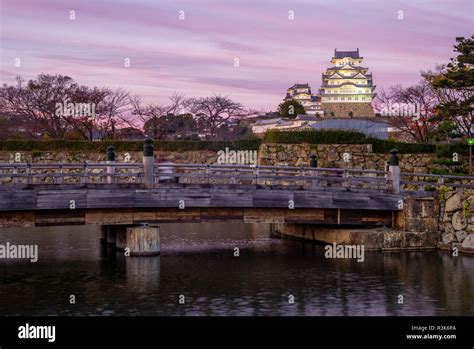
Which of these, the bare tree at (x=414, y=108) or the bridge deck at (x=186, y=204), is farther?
the bare tree at (x=414, y=108)

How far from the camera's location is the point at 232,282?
80.6 ft

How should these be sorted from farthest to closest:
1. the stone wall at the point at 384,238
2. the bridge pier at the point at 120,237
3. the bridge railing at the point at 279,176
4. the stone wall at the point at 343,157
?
the stone wall at the point at 343,157, the stone wall at the point at 384,238, the bridge pier at the point at 120,237, the bridge railing at the point at 279,176

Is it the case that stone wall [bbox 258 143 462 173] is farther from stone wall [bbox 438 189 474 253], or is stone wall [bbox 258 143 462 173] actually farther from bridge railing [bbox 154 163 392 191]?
stone wall [bbox 438 189 474 253]

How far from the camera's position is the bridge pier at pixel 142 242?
95.8 feet

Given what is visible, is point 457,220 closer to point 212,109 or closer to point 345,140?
point 345,140

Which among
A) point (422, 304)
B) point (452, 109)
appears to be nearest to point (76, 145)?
point (452, 109)

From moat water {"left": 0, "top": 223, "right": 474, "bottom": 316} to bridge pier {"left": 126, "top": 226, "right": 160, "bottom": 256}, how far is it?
52 cm

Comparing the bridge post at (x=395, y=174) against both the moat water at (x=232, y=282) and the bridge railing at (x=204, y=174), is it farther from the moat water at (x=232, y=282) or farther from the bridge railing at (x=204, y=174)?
the moat water at (x=232, y=282)

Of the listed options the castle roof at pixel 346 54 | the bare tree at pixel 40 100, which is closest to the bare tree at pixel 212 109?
the bare tree at pixel 40 100

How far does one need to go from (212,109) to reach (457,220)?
43528 millimetres

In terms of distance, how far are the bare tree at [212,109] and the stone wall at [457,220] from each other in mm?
40593

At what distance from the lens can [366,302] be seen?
21.6 meters

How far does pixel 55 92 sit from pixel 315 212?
39651 millimetres

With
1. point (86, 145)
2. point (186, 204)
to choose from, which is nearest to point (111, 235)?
point (186, 204)
